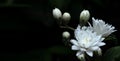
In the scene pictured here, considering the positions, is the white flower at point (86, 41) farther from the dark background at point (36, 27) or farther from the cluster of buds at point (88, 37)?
the dark background at point (36, 27)

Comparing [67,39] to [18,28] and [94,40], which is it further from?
[18,28]

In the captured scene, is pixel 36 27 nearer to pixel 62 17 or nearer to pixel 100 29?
pixel 62 17

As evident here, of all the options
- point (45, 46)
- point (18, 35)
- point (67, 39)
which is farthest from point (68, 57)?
point (67, 39)

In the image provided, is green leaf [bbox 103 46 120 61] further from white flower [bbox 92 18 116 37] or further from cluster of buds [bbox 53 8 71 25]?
cluster of buds [bbox 53 8 71 25]

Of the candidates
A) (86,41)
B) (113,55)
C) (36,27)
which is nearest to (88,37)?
(86,41)

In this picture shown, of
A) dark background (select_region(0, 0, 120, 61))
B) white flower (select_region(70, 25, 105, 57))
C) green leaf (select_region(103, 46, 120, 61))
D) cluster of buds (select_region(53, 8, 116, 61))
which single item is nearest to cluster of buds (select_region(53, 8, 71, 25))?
cluster of buds (select_region(53, 8, 116, 61))
